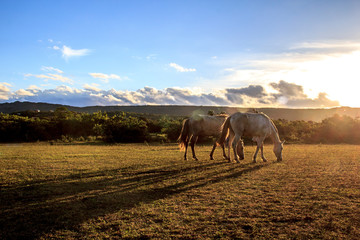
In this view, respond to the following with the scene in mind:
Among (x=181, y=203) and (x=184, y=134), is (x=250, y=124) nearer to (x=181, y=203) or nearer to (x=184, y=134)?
(x=184, y=134)

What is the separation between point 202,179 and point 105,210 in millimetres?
3270

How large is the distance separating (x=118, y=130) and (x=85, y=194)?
54.2 ft

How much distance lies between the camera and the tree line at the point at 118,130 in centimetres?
2244

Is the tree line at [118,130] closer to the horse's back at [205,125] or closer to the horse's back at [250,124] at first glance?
the horse's back at [205,125]

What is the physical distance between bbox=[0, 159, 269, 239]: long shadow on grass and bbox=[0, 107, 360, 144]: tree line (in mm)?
13597

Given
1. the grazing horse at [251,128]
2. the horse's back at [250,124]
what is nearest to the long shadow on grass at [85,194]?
the grazing horse at [251,128]

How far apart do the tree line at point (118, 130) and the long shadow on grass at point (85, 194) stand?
1360 centimetres

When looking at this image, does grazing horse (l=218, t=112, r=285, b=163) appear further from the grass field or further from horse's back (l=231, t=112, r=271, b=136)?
the grass field

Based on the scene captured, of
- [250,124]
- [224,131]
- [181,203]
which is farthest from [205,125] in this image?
[181,203]

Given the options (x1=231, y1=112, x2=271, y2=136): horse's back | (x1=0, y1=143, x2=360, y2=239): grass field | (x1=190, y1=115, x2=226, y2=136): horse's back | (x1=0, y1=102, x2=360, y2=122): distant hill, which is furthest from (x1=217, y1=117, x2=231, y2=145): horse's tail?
(x1=0, y1=102, x2=360, y2=122): distant hill

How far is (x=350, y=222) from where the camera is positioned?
13.9ft

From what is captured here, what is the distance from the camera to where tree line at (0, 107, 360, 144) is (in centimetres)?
2244

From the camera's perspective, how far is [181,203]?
5.23m

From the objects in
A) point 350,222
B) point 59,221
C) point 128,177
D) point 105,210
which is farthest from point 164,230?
point 128,177
